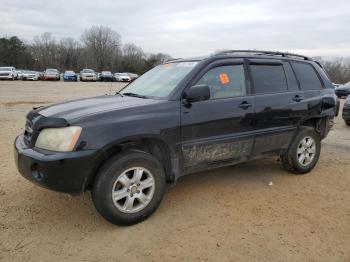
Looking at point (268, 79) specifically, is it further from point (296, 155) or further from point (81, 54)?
point (81, 54)

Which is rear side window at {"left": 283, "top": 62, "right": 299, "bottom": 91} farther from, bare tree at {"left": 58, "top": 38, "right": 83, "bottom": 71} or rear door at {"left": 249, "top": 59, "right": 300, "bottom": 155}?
bare tree at {"left": 58, "top": 38, "right": 83, "bottom": 71}

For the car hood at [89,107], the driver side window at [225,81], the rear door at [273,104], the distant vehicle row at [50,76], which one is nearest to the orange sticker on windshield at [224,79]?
the driver side window at [225,81]

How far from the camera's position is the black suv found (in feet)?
10.5

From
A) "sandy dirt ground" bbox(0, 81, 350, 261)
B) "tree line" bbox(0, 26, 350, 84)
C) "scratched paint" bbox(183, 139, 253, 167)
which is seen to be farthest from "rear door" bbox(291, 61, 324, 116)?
"tree line" bbox(0, 26, 350, 84)

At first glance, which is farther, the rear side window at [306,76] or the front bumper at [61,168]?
the rear side window at [306,76]

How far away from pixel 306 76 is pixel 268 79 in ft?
3.08

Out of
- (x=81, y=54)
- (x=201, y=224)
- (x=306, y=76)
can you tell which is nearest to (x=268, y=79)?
(x=306, y=76)

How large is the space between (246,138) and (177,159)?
1.05m

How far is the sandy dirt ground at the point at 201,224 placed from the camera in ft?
9.97

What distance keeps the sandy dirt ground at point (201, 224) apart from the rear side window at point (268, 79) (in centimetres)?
132

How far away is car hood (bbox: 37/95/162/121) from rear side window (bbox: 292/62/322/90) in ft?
8.33

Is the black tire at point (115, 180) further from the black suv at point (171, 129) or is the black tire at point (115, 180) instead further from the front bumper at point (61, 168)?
the front bumper at point (61, 168)

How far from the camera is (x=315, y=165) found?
5.60m

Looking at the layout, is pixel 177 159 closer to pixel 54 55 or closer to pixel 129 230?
pixel 129 230
